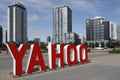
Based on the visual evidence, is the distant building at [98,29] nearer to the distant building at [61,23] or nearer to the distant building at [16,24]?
the distant building at [61,23]

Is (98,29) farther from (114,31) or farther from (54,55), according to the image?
(54,55)

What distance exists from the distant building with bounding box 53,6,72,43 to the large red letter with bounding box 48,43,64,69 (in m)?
85.8

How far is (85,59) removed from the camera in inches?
803

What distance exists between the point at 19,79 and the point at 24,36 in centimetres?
9883

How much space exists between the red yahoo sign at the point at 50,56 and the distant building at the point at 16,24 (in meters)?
88.3

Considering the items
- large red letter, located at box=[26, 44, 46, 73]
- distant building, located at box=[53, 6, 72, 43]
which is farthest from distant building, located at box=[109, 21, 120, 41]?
large red letter, located at box=[26, 44, 46, 73]

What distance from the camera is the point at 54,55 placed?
51.0 feet

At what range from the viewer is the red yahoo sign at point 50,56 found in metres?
12.3

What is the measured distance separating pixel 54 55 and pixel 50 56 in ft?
1.59

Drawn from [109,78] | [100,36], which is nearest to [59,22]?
[100,36]

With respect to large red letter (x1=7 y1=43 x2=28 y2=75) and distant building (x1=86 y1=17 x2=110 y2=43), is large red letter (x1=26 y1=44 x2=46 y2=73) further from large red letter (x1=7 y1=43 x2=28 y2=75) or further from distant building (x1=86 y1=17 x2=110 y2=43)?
distant building (x1=86 y1=17 x2=110 y2=43)

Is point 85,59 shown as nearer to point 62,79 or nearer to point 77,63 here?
point 77,63

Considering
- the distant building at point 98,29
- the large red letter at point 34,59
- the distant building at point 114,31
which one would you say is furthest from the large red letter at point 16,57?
the distant building at point 114,31

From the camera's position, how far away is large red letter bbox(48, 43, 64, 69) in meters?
15.2
